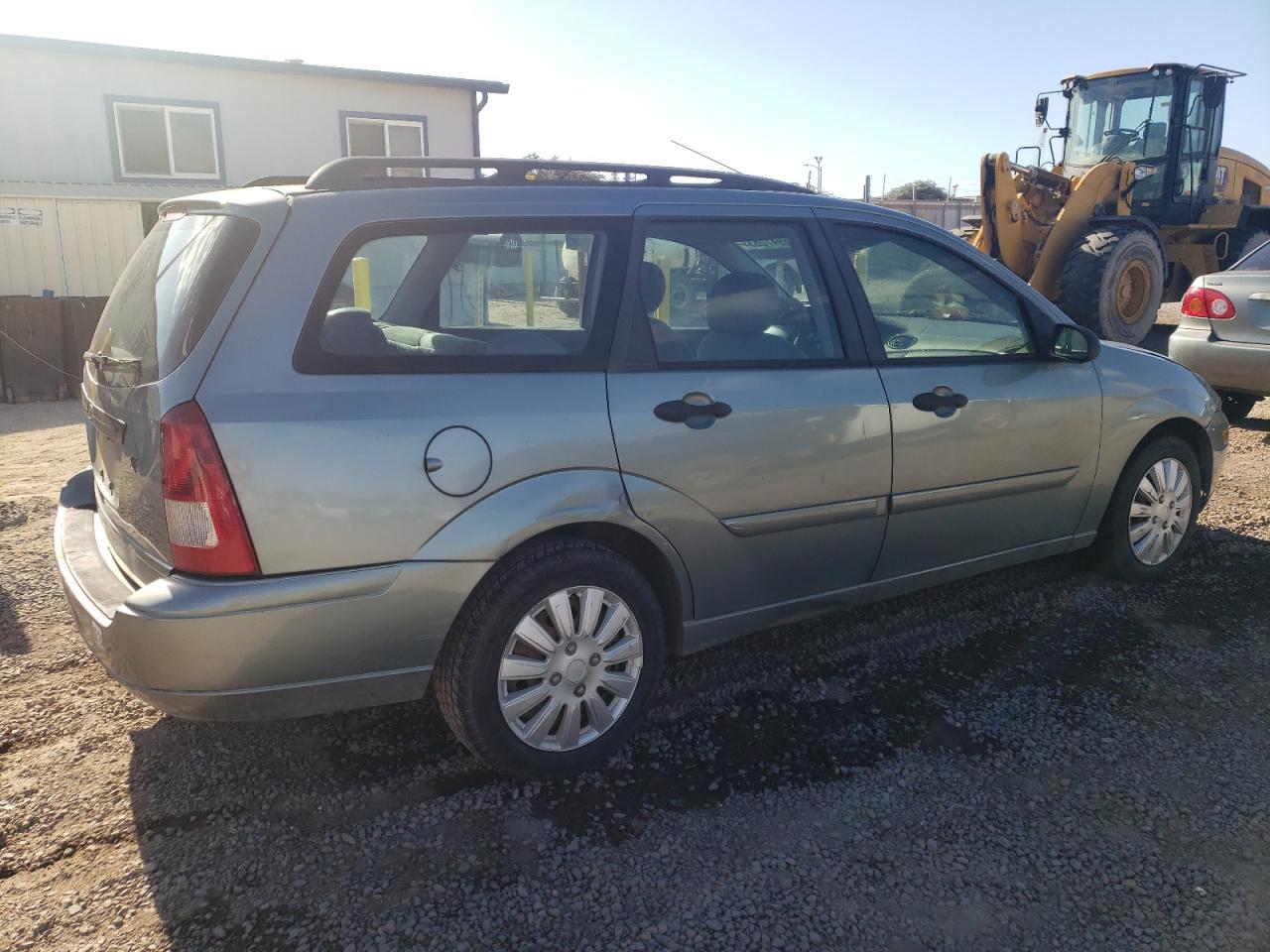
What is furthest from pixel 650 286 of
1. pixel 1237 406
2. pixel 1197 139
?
pixel 1197 139

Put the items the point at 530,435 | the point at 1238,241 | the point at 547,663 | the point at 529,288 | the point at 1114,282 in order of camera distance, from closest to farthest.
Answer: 1. the point at 530,435
2. the point at 547,663
3. the point at 529,288
4. the point at 1114,282
5. the point at 1238,241

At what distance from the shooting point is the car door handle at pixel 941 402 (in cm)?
354

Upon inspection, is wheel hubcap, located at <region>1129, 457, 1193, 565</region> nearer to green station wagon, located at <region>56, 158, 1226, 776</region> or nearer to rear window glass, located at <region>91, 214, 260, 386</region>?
green station wagon, located at <region>56, 158, 1226, 776</region>

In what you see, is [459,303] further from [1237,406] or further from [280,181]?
[1237,406]

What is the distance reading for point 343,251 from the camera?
2664mm

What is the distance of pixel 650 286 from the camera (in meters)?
3.16

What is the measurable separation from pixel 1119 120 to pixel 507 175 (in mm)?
12566

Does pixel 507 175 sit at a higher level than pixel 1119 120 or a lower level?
lower

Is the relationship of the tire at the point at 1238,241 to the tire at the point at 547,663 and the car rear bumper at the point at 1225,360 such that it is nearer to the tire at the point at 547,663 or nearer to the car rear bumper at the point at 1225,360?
the car rear bumper at the point at 1225,360


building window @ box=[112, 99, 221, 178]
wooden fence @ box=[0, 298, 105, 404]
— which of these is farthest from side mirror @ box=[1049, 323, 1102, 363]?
building window @ box=[112, 99, 221, 178]

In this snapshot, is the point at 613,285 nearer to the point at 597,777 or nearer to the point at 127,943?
the point at 597,777

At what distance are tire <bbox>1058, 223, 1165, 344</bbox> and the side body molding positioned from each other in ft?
32.6

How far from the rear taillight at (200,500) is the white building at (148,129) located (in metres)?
12.7

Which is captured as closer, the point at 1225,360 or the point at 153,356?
the point at 153,356
